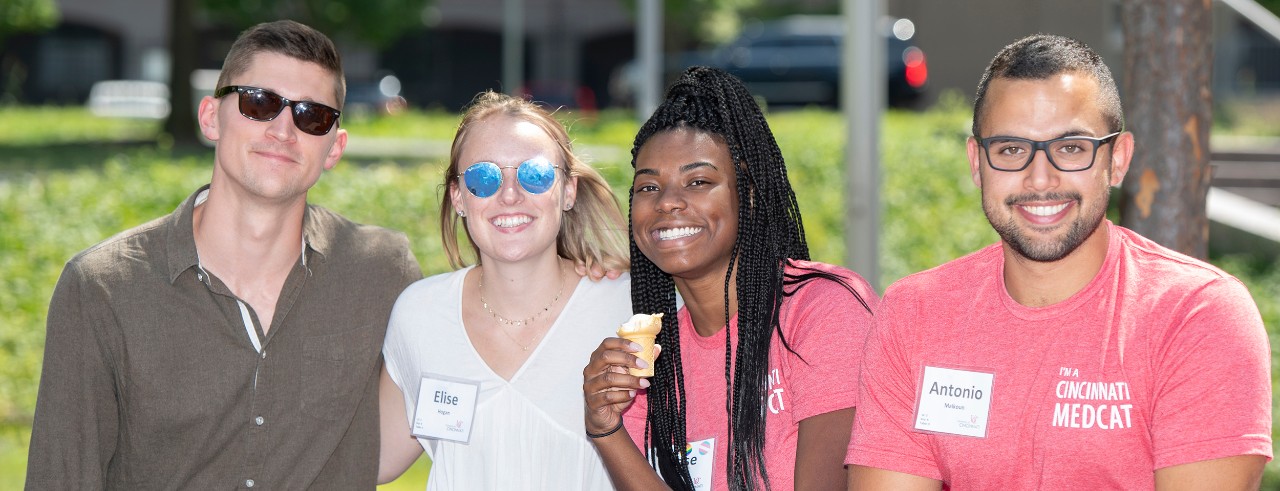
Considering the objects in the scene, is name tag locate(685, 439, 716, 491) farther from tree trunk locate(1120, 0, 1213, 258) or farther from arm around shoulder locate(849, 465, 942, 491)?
tree trunk locate(1120, 0, 1213, 258)

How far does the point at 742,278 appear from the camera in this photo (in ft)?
11.7

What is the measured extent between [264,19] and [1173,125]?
19.7 meters

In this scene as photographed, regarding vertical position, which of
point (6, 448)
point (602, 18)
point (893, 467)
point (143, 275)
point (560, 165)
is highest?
point (602, 18)

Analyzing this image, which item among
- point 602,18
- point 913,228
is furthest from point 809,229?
point 602,18

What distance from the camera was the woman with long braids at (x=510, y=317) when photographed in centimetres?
373

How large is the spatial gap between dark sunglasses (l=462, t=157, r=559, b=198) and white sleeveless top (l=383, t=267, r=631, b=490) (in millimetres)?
374

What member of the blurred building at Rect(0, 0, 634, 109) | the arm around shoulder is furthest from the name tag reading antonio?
the blurred building at Rect(0, 0, 634, 109)

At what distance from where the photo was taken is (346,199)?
10.5 meters

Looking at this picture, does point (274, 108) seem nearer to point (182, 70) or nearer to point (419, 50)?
point (182, 70)

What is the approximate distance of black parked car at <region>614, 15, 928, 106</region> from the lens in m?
21.3

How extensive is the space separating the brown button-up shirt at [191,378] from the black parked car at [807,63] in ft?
56.7

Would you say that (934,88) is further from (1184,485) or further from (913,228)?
(1184,485)

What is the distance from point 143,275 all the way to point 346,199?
679 cm

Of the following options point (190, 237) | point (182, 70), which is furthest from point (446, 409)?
point (182, 70)
